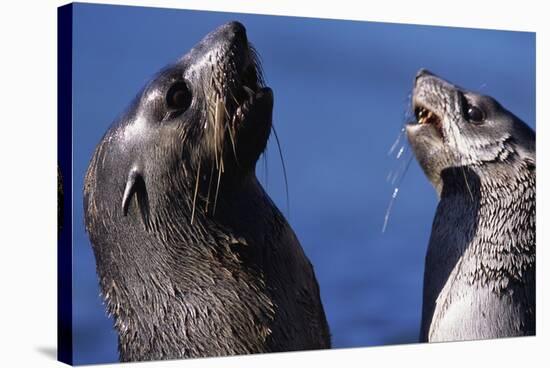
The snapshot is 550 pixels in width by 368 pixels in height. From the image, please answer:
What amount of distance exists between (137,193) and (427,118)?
2.26 metres

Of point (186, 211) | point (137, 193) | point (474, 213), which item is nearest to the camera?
point (137, 193)

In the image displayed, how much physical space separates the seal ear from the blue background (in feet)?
1.55

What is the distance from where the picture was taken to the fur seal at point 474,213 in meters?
6.95

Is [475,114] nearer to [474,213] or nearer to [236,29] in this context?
[474,213]

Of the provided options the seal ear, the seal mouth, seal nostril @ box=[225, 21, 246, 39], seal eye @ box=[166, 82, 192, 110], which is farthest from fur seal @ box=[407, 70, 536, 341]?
the seal ear

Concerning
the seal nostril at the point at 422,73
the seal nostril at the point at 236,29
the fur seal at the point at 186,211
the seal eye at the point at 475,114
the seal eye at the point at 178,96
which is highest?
the seal nostril at the point at 422,73

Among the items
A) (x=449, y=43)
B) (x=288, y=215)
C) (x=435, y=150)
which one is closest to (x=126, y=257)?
(x=288, y=215)

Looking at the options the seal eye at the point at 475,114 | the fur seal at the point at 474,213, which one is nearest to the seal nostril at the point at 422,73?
the fur seal at the point at 474,213

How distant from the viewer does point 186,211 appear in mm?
6059

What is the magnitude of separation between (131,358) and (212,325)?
1.67 ft

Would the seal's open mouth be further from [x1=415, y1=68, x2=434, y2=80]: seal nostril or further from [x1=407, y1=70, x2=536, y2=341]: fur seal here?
[x1=415, y1=68, x2=434, y2=80]: seal nostril

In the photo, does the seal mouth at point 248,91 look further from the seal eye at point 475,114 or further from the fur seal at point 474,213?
the seal eye at point 475,114

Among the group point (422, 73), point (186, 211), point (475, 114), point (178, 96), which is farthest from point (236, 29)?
point (475, 114)

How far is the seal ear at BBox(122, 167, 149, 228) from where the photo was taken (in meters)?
5.89
